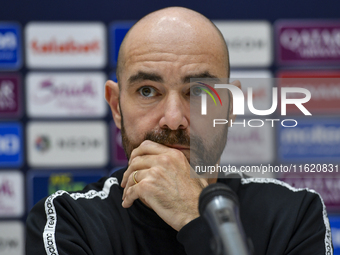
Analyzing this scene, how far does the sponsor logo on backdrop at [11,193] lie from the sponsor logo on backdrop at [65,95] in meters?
0.43

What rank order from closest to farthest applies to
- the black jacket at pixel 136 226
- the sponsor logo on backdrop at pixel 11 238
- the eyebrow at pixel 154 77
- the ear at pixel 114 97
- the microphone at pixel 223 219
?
1. the microphone at pixel 223 219
2. the black jacket at pixel 136 226
3. the eyebrow at pixel 154 77
4. the ear at pixel 114 97
5. the sponsor logo on backdrop at pixel 11 238

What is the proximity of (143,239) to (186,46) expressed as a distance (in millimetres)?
618

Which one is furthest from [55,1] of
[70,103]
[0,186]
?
[0,186]

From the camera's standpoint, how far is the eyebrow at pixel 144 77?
111 centimetres

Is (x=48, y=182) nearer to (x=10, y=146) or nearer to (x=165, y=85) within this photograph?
(x=10, y=146)

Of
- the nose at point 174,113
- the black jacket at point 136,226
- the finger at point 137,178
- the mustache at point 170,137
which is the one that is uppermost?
the nose at point 174,113

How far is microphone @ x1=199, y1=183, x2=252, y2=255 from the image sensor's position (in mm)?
459

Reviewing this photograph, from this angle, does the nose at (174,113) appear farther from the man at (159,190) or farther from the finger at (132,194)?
the finger at (132,194)

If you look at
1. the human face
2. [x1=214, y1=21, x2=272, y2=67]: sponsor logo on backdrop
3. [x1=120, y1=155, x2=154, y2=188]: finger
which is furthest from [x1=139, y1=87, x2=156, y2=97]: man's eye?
[x1=214, y1=21, x2=272, y2=67]: sponsor logo on backdrop

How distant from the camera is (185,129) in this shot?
1074 millimetres

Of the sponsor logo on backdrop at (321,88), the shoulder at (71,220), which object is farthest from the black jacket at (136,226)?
the sponsor logo on backdrop at (321,88)

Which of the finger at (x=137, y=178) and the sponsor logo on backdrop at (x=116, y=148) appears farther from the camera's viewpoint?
the sponsor logo on backdrop at (x=116, y=148)

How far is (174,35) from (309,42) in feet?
5.43

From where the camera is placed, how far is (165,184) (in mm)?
945
